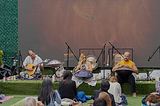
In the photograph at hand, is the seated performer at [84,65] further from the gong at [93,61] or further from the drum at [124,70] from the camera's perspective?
the gong at [93,61]

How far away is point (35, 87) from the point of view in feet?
25.4

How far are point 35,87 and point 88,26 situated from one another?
130 inches

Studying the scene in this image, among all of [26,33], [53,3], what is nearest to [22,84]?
[26,33]

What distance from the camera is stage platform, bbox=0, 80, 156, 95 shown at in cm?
750

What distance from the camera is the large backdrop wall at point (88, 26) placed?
31.8 feet

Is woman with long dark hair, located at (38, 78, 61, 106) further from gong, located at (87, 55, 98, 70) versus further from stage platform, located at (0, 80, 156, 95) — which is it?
gong, located at (87, 55, 98, 70)

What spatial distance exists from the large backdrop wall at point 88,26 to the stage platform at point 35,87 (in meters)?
2.22

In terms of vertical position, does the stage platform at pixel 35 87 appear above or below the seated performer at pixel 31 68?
below

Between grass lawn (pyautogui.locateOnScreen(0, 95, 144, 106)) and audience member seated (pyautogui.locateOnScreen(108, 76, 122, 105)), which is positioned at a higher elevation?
audience member seated (pyautogui.locateOnScreen(108, 76, 122, 105))

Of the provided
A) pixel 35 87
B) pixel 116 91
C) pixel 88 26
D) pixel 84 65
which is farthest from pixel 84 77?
pixel 88 26

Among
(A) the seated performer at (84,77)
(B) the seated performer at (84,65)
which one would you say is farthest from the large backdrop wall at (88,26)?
(A) the seated performer at (84,77)

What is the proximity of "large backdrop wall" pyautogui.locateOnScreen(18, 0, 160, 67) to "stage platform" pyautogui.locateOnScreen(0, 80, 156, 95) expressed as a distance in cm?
222

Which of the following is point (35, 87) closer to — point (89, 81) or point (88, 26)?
point (89, 81)

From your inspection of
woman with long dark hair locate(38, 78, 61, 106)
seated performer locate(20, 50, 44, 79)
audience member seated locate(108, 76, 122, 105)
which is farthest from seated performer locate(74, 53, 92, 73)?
woman with long dark hair locate(38, 78, 61, 106)
